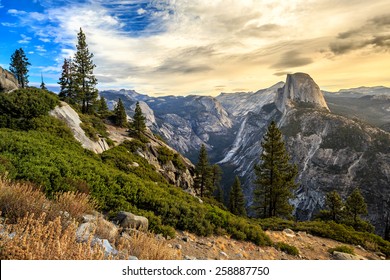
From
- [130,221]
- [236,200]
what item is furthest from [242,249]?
[236,200]

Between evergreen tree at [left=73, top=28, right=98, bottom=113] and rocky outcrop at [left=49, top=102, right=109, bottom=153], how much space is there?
17.5 m

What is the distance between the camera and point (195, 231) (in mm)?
10195

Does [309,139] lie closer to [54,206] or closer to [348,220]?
[348,220]

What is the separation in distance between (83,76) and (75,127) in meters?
22.7

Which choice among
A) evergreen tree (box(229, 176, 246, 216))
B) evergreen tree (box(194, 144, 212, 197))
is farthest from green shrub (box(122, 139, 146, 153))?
evergreen tree (box(229, 176, 246, 216))

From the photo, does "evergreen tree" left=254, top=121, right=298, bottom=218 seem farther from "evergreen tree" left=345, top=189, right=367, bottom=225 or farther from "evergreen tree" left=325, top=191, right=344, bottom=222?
"evergreen tree" left=345, top=189, right=367, bottom=225

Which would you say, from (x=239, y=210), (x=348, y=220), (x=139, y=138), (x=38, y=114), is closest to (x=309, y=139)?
(x=239, y=210)

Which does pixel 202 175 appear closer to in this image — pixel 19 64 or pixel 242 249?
pixel 242 249

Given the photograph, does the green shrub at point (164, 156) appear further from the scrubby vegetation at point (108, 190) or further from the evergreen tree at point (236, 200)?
the scrubby vegetation at point (108, 190)

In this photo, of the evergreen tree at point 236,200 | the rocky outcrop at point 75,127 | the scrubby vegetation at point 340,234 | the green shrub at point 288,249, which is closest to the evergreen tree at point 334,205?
the evergreen tree at point 236,200

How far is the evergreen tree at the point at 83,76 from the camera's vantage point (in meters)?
43.2

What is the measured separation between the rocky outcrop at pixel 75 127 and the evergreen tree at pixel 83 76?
1746 centimetres

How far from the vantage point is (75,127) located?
25406mm
